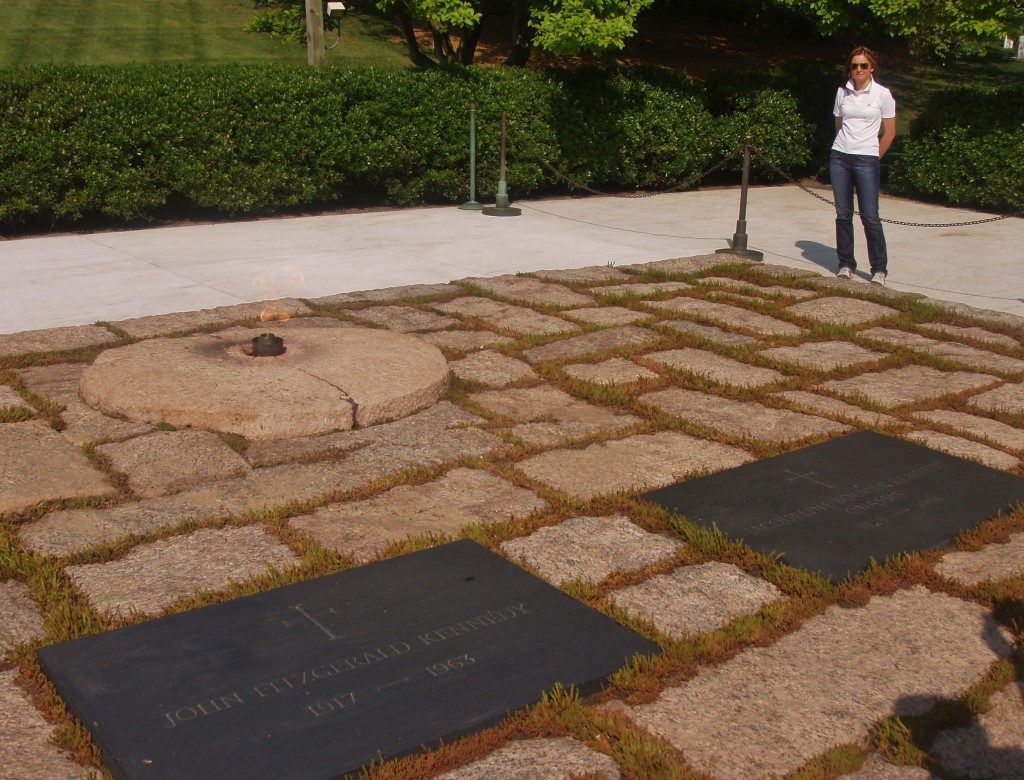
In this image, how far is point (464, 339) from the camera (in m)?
6.19

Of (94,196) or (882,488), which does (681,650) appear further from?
(94,196)

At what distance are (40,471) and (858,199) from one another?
576 cm

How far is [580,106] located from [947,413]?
823 cm

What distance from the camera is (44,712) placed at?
8.87 feet

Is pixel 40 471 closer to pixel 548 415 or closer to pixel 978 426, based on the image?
pixel 548 415

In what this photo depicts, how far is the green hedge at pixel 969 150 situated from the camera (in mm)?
11945

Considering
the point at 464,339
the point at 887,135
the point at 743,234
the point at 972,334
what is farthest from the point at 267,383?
the point at 743,234

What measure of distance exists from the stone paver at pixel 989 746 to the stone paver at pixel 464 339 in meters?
3.69

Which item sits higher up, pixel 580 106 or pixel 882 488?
pixel 580 106

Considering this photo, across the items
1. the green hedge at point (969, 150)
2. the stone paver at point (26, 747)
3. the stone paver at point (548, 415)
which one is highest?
the green hedge at point (969, 150)

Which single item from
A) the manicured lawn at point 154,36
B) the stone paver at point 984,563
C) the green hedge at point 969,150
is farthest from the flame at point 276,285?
the manicured lawn at point 154,36

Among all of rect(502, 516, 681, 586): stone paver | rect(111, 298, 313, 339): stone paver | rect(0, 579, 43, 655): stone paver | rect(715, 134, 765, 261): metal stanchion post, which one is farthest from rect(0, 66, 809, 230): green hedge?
rect(502, 516, 681, 586): stone paver

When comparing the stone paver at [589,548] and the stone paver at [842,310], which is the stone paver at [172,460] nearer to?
the stone paver at [589,548]

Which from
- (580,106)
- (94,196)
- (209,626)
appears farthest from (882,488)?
(580,106)
